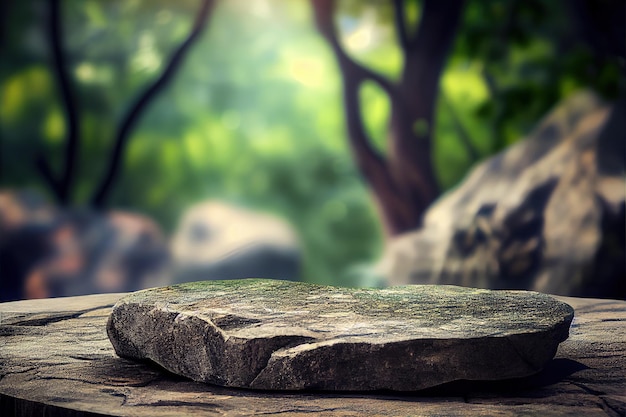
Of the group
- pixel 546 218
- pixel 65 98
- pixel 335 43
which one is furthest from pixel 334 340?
pixel 65 98

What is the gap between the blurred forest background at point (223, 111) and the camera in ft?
14.4

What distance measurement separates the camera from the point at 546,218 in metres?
3.86

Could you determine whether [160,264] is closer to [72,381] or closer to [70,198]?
[70,198]

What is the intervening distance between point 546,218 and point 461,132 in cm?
82

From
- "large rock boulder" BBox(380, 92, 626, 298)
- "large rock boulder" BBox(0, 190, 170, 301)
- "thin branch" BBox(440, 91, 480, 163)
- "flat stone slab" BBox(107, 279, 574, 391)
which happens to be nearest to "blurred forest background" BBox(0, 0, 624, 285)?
"thin branch" BBox(440, 91, 480, 163)

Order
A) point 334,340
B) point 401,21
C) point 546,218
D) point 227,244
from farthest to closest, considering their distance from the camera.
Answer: point 401,21 → point 227,244 → point 546,218 → point 334,340

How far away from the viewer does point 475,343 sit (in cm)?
132

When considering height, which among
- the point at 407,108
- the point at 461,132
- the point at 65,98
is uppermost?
the point at 65,98

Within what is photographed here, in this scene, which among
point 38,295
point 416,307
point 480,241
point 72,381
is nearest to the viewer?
point 72,381

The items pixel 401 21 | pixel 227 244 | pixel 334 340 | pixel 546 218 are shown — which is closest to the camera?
pixel 334 340

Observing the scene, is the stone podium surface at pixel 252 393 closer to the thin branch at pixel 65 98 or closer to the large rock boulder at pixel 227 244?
the large rock boulder at pixel 227 244

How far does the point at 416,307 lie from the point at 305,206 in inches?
110

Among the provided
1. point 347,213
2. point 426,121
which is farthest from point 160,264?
point 426,121

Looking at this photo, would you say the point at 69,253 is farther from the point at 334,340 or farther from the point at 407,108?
the point at 334,340
